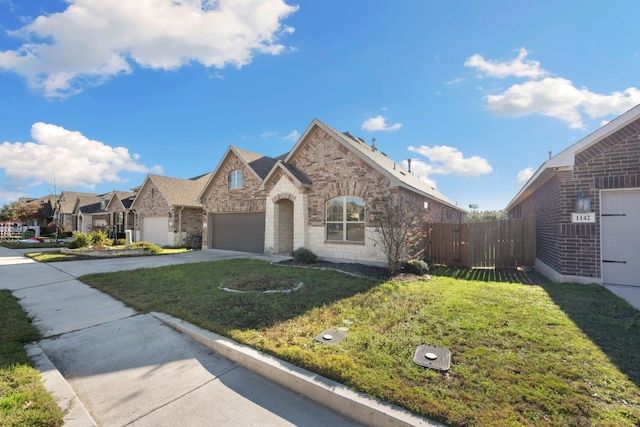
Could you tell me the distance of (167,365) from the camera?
12.3 feet

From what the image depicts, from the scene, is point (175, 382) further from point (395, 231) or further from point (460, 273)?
point (460, 273)

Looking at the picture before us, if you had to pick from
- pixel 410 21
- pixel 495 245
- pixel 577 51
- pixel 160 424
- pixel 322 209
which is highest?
pixel 410 21

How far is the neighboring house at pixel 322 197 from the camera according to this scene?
38.3ft

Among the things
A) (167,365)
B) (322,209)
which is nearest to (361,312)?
(167,365)

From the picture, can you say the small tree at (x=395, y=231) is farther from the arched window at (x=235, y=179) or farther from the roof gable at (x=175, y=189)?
the roof gable at (x=175, y=189)

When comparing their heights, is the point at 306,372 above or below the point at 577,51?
below

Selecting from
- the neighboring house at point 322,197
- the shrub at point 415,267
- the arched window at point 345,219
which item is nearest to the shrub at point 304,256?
the neighboring house at point 322,197

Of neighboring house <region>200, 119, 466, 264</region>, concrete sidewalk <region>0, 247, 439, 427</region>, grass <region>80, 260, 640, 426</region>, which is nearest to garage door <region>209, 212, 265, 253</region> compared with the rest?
neighboring house <region>200, 119, 466, 264</region>

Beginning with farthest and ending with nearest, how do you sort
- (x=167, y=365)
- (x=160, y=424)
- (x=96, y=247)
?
(x=96, y=247)
(x=167, y=365)
(x=160, y=424)

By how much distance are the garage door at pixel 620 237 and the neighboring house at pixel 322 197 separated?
572 cm

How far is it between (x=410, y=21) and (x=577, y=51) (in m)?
5.37

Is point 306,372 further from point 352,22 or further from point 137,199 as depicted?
point 137,199

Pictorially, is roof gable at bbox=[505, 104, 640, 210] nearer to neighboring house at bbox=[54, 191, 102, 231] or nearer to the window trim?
the window trim

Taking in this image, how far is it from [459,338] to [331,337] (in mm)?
1889
